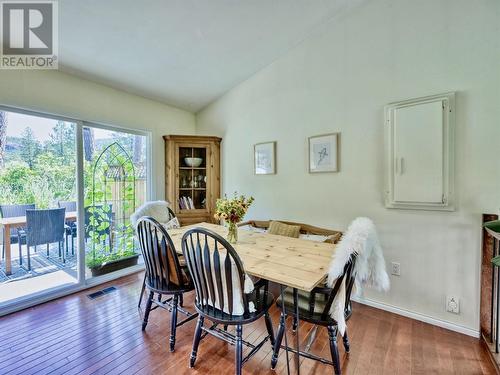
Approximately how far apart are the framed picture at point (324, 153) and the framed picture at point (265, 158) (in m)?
0.54

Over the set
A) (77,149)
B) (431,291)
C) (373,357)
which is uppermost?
(77,149)

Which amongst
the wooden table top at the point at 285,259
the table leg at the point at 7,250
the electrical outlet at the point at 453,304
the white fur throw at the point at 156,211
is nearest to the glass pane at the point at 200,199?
the white fur throw at the point at 156,211

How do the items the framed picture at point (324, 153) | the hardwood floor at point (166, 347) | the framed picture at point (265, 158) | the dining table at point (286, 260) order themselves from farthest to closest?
the framed picture at point (265, 158), the framed picture at point (324, 153), the hardwood floor at point (166, 347), the dining table at point (286, 260)

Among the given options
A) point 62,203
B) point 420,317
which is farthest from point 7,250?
point 420,317

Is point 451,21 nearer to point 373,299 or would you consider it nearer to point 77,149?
point 373,299

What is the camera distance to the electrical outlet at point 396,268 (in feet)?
8.04

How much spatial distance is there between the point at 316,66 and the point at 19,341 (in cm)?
389

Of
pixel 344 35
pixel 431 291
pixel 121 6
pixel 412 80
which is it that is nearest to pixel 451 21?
pixel 412 80

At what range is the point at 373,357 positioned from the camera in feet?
6.06

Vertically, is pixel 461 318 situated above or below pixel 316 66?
below

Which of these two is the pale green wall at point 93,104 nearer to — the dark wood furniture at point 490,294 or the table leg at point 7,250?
the table leg at point 7,250

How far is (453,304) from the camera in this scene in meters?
2.18

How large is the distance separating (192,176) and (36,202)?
6.31 feet

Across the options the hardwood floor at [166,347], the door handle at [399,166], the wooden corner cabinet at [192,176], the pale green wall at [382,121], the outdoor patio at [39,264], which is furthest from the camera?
the wooden corner cabinet at [192,176]
